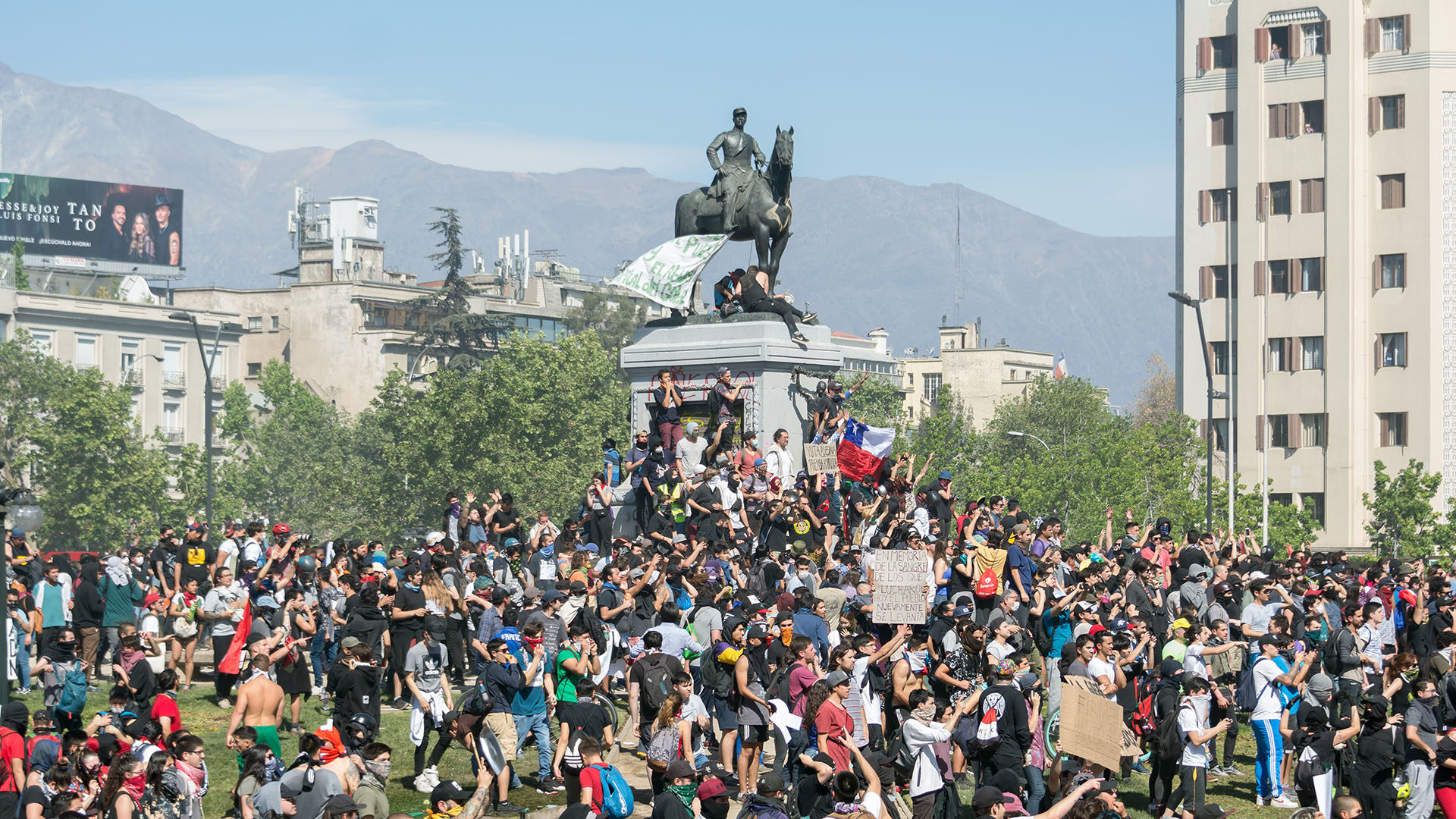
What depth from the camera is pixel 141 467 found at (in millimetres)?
82875

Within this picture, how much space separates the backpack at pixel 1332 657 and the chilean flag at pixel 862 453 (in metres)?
9.16

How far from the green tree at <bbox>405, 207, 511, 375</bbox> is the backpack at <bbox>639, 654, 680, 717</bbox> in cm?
8400

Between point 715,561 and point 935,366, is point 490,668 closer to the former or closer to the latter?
point 715,561

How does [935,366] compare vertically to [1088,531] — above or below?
above

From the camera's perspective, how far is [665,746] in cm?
1633

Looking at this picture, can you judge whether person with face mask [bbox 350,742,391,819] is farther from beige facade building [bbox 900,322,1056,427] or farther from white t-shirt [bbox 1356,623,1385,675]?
beige facade building [bbox 900,322,1056,427]

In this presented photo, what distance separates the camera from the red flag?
23.8m

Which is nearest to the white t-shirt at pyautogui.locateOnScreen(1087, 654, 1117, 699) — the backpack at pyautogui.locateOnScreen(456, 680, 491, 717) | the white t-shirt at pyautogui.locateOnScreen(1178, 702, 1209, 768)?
the white t-shirt at pyautogui.locateOnScreen(1178, 702, 1209, 768)

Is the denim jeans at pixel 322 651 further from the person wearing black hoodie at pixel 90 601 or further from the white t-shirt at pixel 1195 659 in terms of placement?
the white t-shirt at pixel 1195 659

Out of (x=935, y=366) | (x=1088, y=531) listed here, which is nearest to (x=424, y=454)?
(x=1088, y=531)

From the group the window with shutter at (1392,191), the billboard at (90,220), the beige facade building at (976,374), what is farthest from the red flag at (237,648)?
the beige facade building at (976,374)

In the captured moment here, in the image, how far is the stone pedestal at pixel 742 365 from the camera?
1219 inches

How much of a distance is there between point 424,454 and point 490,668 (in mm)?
63204

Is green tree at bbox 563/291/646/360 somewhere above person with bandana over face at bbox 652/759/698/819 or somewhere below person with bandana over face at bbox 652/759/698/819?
above
